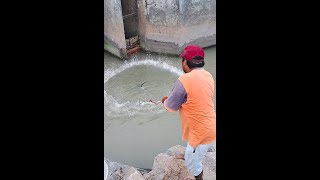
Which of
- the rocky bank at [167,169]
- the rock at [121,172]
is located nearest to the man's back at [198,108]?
the rocky bank at [167,169]

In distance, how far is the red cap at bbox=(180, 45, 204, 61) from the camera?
311 centimetres

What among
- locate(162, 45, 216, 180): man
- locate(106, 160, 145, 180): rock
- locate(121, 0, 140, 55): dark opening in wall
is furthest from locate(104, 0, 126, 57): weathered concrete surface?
locate(106, 160, 145, 180): rock

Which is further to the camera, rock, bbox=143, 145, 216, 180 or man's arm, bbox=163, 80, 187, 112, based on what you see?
rock, bbox=143, 145, 216, 180

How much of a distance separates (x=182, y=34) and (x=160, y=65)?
24 centimetres

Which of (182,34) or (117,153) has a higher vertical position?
(182,34)

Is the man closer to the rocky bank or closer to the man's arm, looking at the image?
the man's arm

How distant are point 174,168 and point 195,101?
18.3 inches

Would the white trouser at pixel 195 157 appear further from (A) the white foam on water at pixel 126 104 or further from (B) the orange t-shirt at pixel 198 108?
(A) the white foam on water at pixel 126 104

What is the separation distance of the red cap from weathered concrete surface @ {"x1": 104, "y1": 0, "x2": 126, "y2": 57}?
16.9 inches

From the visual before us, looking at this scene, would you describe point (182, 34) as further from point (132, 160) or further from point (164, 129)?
point (132, 160)

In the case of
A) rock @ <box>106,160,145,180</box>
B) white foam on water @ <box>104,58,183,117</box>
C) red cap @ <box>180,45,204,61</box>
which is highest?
red cap @ <box>180,45,204,61</box>

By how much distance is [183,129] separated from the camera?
3197mm

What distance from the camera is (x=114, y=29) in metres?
3.30

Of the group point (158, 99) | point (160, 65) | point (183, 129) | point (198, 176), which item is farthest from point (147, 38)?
point (198, 176)
